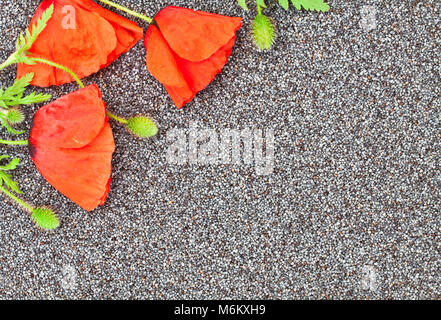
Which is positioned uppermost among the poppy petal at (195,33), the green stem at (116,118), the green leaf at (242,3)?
the green leaf at (242,3)

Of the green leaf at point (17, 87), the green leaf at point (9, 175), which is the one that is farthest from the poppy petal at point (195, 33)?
the green leaf at point (9, 175)

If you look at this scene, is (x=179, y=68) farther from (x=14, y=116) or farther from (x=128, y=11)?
(x=14, y=116)

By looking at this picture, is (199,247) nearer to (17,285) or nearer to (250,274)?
(250,274)

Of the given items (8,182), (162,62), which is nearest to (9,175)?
(8,182)

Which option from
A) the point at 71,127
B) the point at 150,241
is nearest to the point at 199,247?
the point at 150,241

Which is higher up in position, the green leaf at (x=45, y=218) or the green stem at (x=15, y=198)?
the green stem at (x=15, y=198)

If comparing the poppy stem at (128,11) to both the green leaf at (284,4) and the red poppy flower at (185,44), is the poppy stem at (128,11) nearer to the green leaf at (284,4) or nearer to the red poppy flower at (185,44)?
the red poppy flower at (185,44)
